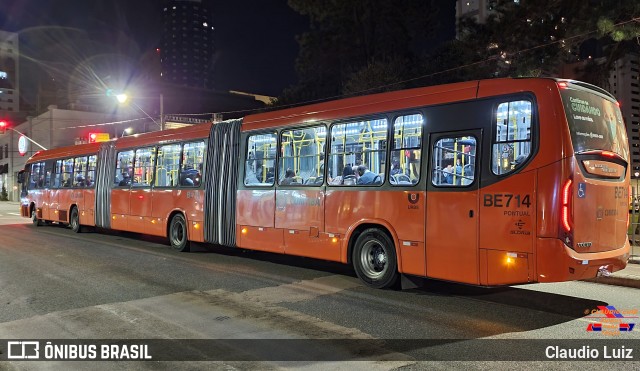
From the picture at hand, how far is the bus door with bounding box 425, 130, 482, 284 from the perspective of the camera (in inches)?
256

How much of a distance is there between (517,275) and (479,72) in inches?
447

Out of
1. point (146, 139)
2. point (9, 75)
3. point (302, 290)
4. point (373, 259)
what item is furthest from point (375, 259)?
point (9, 75)

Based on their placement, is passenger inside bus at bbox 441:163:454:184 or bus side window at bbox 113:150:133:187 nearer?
passenger inside bus at bbox 441:163:454:184

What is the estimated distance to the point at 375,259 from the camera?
800 cm

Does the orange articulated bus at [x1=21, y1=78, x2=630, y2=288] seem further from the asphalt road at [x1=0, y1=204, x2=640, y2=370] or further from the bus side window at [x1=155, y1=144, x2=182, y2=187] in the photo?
the bus side window at [x1=155, y1=144, x2=182, y2=187]

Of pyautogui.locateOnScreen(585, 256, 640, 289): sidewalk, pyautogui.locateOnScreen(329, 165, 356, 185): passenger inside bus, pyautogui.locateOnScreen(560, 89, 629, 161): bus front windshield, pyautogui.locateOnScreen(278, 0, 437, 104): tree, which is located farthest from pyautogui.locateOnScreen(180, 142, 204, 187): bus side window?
pyautogui.locateOnScreen(278, 0, 437, 104): tree

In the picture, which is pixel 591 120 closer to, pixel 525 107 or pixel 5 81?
pixel 525 107

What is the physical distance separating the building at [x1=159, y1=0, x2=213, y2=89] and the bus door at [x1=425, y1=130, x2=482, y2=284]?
116 m

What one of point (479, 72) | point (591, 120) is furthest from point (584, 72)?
point (591, 120)

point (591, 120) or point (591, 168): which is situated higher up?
point (591, 120)

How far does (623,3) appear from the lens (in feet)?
37.7

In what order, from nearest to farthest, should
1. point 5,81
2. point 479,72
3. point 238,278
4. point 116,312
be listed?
1. point 116,312
2. point 238,278
3. point 479,72
4. point 5,81

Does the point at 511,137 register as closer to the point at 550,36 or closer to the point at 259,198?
the point at 259,198

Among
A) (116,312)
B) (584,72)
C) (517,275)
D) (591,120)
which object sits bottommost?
(116,312)
